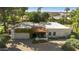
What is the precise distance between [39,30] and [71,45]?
2.24 feet

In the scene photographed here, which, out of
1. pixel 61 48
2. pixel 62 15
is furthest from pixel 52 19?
pixel 61 48

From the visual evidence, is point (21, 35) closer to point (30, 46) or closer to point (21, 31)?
point (21, 31)

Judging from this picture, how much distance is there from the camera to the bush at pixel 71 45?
4.98 m

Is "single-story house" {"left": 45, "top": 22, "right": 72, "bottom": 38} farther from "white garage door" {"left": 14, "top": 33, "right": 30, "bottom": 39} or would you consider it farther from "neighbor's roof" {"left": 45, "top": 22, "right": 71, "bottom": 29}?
"white garage door" {"left": 14, "top": 33, "right": 30, "bottom": 39}

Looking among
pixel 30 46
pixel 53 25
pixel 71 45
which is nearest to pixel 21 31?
pixel 30 46

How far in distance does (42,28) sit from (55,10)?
47cm

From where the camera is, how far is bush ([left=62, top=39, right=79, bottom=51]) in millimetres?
4977

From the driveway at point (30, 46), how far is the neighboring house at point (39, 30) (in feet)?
0.34

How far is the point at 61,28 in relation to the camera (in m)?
5.07

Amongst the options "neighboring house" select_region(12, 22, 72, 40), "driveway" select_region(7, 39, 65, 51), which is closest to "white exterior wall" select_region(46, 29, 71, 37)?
"neighboring house" select_region(12, 22, 72, 40)

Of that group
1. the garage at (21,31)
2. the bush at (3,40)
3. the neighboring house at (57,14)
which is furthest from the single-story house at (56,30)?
the bush at (3,40)

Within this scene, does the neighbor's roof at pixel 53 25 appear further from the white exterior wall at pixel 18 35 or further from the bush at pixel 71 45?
the white exterior wall at pixel 18 35
